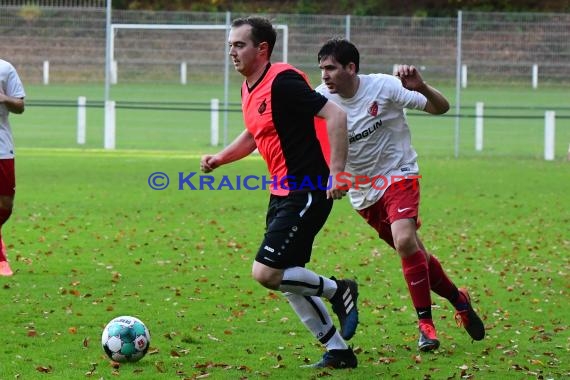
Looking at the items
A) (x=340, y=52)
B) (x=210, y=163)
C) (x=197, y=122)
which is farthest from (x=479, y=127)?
(x=210, y=163)

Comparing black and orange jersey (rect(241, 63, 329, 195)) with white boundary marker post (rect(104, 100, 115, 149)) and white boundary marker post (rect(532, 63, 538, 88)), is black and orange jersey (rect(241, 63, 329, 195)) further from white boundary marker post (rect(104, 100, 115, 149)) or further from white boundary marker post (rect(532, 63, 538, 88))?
white boundary marker post (rect(532, 63, 538, 88))

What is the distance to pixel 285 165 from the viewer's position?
6.77 metres

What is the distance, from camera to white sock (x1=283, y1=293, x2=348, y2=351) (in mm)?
6902

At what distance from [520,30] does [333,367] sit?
20.0 m

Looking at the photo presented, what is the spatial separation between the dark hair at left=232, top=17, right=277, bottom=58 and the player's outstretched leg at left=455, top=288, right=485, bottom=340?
216 centimetres

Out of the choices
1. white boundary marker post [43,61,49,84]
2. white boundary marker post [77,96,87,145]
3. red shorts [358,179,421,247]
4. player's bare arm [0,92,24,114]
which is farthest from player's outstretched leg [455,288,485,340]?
white boundary marker post [43,61,49,84]

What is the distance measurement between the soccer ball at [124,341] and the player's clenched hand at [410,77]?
7.37ft

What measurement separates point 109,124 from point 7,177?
1604 cm

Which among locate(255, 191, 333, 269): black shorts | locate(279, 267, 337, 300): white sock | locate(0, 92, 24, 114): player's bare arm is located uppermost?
locate(0, 92, 24, 114): player's bare arm

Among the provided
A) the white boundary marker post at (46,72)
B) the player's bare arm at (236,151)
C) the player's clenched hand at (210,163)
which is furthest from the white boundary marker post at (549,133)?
the player's clenched hand at (210,163)

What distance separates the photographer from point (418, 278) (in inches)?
299

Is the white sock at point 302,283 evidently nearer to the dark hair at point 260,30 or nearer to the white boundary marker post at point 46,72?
the dark hair at point 260,30

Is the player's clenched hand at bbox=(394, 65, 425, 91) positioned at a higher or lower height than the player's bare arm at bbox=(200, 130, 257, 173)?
higher

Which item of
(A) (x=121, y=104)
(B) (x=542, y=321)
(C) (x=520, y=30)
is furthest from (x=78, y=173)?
(B) (x=542, y=321)
